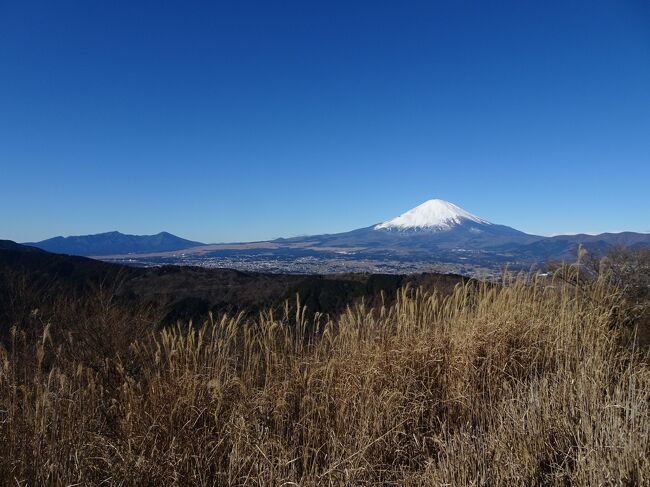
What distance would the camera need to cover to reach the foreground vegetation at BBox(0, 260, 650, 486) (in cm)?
196

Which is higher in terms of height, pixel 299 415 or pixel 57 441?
pixel 57 441

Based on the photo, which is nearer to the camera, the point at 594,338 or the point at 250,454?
the point at 250,454

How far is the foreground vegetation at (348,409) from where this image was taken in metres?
1.96

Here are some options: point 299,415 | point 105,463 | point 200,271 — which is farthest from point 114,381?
point 200,271

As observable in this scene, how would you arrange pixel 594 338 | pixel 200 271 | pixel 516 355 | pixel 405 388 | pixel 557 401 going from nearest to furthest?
pixel 557 401 < pixel 405 388 < pixel 516 355 < pixel 594 338 < pixel 200 271

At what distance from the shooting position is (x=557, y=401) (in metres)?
2.52

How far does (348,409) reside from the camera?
2.73 metres

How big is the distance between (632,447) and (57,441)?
273 cm

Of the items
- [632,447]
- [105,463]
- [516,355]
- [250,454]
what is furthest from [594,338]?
[105,463]

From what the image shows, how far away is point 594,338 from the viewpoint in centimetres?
386

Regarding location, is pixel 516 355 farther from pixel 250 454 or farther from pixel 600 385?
pixel 250 454

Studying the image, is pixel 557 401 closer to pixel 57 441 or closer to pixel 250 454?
pixel 250 454

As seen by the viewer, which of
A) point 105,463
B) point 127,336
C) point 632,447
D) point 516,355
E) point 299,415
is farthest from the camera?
point 127,336

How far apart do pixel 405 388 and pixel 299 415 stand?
0.88 meters
